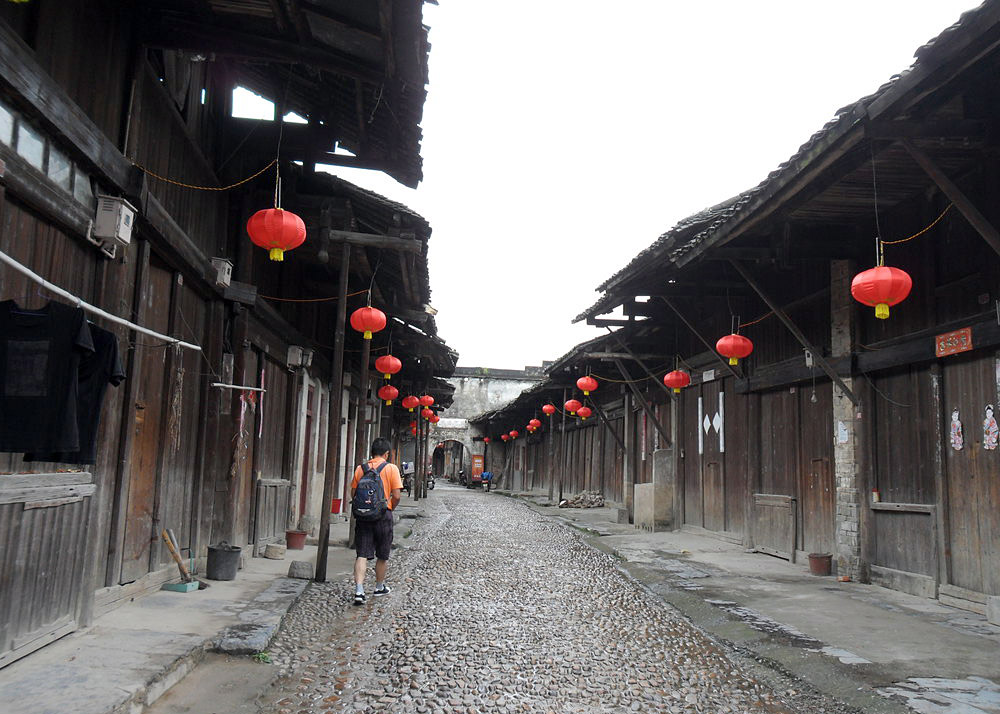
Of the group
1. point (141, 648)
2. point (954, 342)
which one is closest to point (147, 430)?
point (141, 648)

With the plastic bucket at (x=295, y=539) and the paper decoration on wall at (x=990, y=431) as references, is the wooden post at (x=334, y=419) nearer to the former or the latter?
the plastic bucket at (x=295, y=539)

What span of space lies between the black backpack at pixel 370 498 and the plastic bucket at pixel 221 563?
1.55 meters

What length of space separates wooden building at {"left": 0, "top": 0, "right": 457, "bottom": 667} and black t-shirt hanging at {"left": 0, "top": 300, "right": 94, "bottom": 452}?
276mm

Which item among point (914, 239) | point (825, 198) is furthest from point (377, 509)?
point (914, 239)

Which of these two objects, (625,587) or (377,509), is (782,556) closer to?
(625,587)

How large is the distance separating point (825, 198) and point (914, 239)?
47.7 inches

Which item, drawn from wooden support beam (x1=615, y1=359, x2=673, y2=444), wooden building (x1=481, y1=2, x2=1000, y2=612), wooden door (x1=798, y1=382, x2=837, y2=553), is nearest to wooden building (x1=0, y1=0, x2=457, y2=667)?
wooden building (x1=481, y1=2, x2=1000, y2=612)

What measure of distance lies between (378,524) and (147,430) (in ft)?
8.51

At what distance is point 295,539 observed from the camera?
11938mm

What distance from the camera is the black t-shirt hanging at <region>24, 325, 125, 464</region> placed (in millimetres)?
5078

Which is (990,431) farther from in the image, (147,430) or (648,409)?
(648,409)

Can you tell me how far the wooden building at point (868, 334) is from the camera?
6.94 m

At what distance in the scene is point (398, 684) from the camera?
520 centimetres

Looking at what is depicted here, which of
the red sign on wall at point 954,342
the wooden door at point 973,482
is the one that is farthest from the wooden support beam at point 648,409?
the red sign on wall at point 954,342
